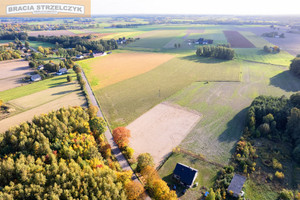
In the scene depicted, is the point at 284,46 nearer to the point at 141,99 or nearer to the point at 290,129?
the point at 290,129

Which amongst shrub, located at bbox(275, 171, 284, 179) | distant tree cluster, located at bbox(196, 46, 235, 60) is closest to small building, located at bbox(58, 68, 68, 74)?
distant tree cluster, located at bbox(196, 46, 235, 60)

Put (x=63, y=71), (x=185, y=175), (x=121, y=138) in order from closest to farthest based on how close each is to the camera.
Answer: (x=185, y=175) < (x=121, y=138) < (x=63, y=71)

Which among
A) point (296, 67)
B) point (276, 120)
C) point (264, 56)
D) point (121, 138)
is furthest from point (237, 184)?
point (264, 56)

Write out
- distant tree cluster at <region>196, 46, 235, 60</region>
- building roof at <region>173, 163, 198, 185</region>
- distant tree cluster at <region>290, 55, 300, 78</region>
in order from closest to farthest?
building roof at <region>173, 163, 198, 185</region> < distant tree cluster at <region>290, 55, 300, 78</region> < distant tree cluster at <region>196, 46, 235, 60</region>

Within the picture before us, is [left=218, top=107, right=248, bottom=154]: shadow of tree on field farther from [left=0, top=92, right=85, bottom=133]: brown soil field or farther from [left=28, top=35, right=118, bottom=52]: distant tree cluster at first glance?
[left=28, top=35, right=118, bottom=52]: distant tree cluster

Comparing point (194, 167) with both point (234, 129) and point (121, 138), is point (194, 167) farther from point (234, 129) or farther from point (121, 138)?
point (234, 129)

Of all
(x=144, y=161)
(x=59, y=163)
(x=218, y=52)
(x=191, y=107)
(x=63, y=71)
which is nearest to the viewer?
(x=59, y=163)

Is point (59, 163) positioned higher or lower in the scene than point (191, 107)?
lower
